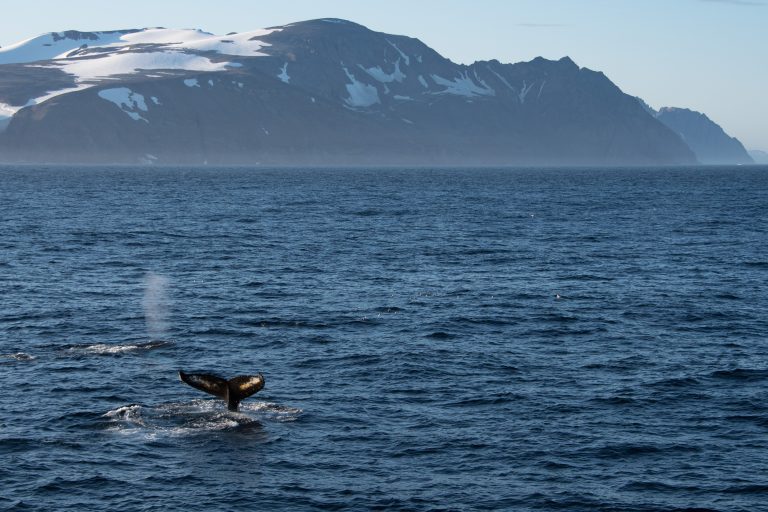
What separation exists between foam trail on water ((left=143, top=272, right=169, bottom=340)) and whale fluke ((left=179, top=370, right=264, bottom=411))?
622 inches

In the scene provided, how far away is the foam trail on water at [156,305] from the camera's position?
57.5m

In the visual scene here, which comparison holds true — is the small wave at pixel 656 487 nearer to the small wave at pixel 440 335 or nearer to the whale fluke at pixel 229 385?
the whale fluke at pixel 229 385

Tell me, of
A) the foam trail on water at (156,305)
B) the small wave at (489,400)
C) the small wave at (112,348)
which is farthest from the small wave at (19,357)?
the small wave at (489,400)

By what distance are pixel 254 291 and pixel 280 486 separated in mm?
39350

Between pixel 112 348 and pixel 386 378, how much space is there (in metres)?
14.0

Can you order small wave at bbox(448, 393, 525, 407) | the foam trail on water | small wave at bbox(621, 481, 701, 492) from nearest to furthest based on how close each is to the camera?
small wave at bbox(621, 481, 701, 492)
small wave at bbox(448, 393, 525, 407)
the foam trail on water

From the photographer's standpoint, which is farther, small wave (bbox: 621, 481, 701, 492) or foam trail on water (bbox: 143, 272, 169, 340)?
foam trail on water (bbox: 143, 272, 169, 340)

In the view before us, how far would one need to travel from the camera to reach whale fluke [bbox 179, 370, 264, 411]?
130ft

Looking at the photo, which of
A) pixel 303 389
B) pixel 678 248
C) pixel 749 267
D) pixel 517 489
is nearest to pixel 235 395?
→ pixel 303 389

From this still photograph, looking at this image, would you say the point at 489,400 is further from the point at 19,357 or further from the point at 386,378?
the point at 19,357

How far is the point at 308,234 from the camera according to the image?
381 ft

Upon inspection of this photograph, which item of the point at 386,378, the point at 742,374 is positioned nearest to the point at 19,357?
A: the point at 386,378

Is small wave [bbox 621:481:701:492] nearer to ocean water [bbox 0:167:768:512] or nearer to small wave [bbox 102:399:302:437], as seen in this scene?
ocean water [bbox 0:167:768:512]

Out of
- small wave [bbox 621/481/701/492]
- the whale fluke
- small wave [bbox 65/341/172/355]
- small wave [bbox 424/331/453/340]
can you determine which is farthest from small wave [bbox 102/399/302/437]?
small wave [bbox 424/331/453/340]
